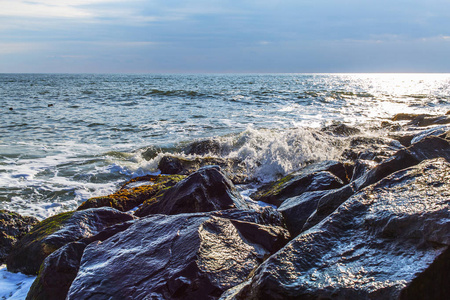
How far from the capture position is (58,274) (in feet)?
10.2

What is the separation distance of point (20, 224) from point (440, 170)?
17.3ft

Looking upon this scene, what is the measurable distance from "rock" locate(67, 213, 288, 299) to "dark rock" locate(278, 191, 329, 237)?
858 mm

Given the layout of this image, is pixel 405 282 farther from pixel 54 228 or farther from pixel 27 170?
pixel 27 170

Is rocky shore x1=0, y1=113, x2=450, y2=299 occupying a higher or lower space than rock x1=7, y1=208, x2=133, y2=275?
higher

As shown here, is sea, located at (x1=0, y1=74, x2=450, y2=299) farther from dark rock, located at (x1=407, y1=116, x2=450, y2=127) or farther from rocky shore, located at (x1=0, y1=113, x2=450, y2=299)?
dark rock, located at (x1=407, y1=116, x2=450, y2=127)

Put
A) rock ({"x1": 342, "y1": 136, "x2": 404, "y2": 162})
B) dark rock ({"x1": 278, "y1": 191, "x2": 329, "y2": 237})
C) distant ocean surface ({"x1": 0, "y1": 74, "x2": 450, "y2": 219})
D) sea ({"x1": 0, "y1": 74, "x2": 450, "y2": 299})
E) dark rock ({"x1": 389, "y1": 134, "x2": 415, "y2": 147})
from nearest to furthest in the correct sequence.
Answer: dark rock ({"x1": 278, "y1": 191, "x2": 329, "y2": 237})
rock ({"x1": 342, "y1": 136, "x2": 404, "y2": 162})
sea ({"x1": 0, "y1": 74, "x2": 450, "y2": 299})
distant ocean surface ({"x1": 0, "y1": 74, "x2": 450, "y2": 219})
dark rock ({"x1": 389, "y1": 134, "x2": 415, "y2": 147})

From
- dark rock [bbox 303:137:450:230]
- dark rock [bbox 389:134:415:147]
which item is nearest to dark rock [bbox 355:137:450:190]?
dark rock [bbox 303:137:450:230]

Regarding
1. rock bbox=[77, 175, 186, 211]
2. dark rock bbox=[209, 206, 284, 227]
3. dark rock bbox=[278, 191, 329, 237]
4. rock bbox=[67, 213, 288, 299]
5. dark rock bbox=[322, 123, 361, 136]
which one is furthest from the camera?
dark rock bbox=[322, 123, 361, 136]

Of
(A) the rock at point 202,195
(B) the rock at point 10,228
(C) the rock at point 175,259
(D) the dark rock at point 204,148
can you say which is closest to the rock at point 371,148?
(A) the rock at point 202,195

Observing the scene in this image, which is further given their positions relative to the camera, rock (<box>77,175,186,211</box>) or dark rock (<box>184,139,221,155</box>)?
dark rock (<box>184,139,221,155</box>)

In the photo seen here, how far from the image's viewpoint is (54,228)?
4203 mm

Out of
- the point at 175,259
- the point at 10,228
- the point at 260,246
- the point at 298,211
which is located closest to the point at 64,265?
the point at 175,259

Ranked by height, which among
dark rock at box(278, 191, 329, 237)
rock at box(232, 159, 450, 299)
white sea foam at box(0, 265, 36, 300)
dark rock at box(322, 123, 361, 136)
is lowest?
white sea foam at box(0, 265, 36, 300)

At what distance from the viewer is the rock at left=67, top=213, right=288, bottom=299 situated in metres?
2.37
